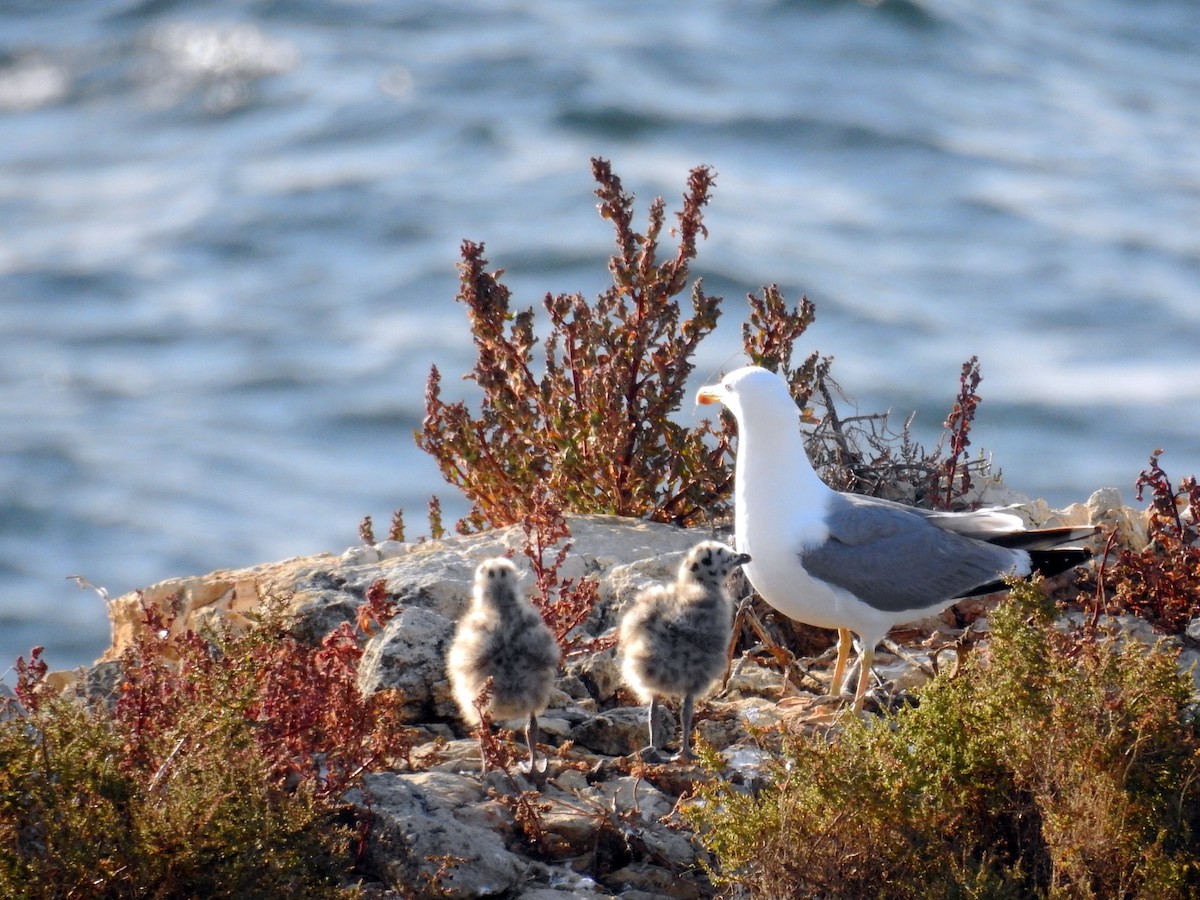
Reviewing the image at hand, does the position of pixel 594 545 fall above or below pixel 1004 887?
above

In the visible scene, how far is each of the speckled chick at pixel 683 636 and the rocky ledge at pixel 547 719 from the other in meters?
0.22

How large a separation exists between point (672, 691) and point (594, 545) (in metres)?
1.72

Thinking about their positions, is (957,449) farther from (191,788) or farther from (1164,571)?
(191,788)

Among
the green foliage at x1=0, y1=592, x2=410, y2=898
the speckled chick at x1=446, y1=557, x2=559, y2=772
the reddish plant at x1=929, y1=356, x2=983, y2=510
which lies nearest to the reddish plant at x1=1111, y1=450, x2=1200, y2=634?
the reddish plant at x1=929, y1=356, x2=983, y2=510

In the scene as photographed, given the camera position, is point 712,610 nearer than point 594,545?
Yes

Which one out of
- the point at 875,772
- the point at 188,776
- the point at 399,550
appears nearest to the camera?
the point at 188,776

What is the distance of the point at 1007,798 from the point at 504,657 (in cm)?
169

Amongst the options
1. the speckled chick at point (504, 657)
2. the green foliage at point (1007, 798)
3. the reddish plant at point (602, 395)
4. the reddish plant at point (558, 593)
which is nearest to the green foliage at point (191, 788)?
the speckled chick at point (504, 657)

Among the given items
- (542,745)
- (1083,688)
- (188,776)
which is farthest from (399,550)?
(1083,688)

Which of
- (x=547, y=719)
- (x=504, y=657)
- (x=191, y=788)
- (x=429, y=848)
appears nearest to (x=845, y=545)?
(x=547, y=719)

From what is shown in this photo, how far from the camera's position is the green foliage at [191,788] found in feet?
14.5

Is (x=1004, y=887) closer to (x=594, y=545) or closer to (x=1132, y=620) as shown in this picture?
(x=1132, y=620)

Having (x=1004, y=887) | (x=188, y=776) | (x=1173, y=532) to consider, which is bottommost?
(x=1004, y=887)

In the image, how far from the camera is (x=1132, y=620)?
6773mm
